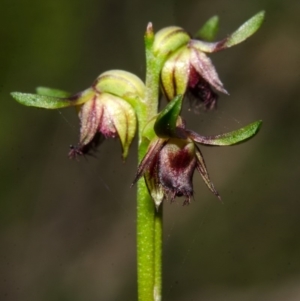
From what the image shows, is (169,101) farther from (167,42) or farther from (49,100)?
(49,100)

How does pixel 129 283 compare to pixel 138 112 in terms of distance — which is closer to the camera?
pixel 138 112

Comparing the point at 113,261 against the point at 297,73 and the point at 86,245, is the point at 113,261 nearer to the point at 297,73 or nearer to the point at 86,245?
the point at 86,245

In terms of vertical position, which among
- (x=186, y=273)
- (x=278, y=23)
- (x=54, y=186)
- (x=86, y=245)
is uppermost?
(x=278, y=23)

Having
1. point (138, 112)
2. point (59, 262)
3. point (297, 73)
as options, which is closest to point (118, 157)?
point (59, 262)

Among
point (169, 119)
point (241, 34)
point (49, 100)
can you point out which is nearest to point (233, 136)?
point (169, 119)

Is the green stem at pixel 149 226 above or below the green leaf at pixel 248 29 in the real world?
below

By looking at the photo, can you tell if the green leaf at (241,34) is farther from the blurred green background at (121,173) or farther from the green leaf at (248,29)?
the blurred green background at (121,173)

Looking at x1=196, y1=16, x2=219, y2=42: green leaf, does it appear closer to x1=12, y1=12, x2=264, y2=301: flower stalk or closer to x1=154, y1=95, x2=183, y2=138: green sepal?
x1=12, y1=12, x2=264, y2=301: flower stalk

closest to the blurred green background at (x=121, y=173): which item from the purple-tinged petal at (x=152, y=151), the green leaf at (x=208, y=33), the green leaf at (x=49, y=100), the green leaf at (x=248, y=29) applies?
the green leaf at (x=208, y=33)
